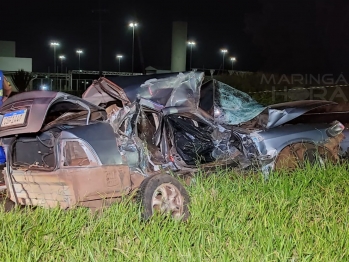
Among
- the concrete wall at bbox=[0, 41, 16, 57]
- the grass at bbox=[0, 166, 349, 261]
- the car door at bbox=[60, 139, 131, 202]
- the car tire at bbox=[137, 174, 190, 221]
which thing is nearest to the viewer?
the grass at bbox=[0, 166, 349, 261]

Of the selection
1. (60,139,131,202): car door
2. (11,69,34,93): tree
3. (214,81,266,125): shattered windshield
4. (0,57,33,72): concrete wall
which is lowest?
(60,139,131,202): car door

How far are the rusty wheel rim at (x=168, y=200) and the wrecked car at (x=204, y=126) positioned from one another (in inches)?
18.9

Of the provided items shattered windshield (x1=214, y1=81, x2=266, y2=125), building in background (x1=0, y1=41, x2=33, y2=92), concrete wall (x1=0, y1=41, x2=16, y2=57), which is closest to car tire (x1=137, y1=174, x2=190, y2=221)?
shattered windshield (x1=214, y1=81, x2=266, y2=125)

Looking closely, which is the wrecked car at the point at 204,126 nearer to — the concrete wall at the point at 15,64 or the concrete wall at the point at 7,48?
the concrete wall at the point at 15,64

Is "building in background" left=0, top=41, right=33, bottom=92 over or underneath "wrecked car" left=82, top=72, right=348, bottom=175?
over

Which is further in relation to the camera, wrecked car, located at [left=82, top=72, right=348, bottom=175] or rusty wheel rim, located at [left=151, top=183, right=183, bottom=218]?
wrecked car, located at [left=82, top=72, right=348, bottom=175]

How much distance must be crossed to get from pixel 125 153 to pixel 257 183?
1747mm

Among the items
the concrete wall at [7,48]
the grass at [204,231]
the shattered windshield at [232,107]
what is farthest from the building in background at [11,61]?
the grass at [204,231]

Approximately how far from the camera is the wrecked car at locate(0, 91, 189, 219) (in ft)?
15.3

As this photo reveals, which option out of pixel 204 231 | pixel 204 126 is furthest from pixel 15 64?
pixel 204 231

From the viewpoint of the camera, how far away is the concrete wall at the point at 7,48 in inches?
2249

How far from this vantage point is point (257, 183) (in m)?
5.79

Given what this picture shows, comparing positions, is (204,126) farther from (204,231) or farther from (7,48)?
(7,48)

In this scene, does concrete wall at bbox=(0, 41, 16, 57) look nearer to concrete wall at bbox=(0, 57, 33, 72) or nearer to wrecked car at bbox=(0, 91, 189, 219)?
concrete wall at bbox=(0, 57, 33, 72)
